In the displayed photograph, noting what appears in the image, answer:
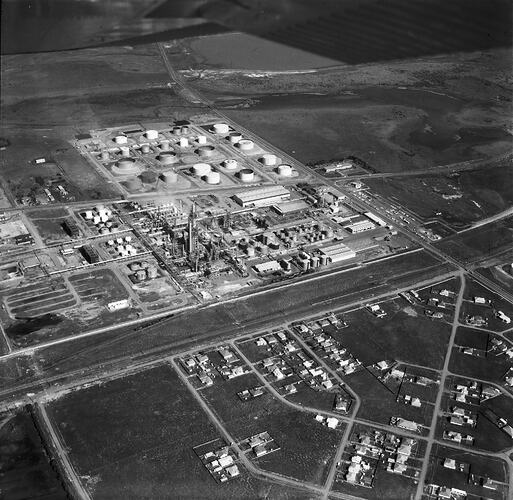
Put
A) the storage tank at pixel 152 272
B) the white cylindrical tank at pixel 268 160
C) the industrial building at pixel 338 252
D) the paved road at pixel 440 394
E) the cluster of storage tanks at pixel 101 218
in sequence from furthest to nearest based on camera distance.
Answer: the white cylindrical tank at pixel 268 160 < the cluster of storage tanks at pixel 101 218 < the industrial building at pixel 338 252 < the storage tank at pixel 152 272 < the paved road at pixel 440 394

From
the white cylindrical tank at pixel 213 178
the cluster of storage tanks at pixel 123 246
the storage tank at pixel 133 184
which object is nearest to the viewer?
the cluster of storage tanks at pixel 123 246

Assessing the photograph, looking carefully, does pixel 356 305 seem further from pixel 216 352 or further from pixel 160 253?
pixel 160 253

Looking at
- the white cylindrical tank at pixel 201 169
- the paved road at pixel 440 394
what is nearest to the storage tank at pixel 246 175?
the white cylindrical tank at pixel 201 169

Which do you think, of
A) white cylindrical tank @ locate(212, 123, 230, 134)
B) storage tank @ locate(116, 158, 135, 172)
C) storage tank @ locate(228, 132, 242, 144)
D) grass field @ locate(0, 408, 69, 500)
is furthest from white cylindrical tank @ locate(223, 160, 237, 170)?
grass field @ locate(0, 408, 69, 500)

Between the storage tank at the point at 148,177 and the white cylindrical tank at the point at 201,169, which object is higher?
the white cylindrical tank at the point at 201,169

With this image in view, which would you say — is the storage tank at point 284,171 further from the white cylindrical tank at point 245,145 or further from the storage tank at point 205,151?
the storage tank at point 205,151

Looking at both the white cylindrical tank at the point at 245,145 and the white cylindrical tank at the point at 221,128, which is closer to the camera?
the white cylindrical tank at the point at 245,145
